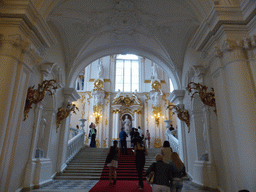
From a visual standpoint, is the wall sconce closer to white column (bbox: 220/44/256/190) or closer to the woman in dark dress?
the woman in dark dress

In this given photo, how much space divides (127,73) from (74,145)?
10.4m

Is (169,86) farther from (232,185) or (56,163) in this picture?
(232,185)

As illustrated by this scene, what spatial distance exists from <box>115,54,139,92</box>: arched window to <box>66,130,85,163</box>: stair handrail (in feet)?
25.2

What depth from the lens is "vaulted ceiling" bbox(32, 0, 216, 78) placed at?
704 centimetres

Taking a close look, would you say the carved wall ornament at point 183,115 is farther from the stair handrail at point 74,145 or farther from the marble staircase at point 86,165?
the stair handrail at point 74,145

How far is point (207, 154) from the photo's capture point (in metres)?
6.46

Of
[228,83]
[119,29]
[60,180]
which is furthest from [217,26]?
[60,180]

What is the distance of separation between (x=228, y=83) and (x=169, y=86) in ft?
47.0

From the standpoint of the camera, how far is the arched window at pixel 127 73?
18.9m

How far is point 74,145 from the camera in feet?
35.5

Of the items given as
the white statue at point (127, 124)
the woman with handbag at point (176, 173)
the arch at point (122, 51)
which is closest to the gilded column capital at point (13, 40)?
the woman with handbag at point (176, 173)

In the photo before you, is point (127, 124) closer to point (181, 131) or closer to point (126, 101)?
point (126, 101)

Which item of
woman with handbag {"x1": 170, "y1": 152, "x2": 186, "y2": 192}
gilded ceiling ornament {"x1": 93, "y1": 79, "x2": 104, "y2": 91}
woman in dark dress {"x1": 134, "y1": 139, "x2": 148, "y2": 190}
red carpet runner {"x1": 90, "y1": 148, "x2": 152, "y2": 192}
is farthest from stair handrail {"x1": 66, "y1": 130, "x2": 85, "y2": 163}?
woman with handbag {"x1": 170, "y1": 152, "x2": 186, "y2": 192}

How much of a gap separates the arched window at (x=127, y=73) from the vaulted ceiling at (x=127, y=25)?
944 centimetres
